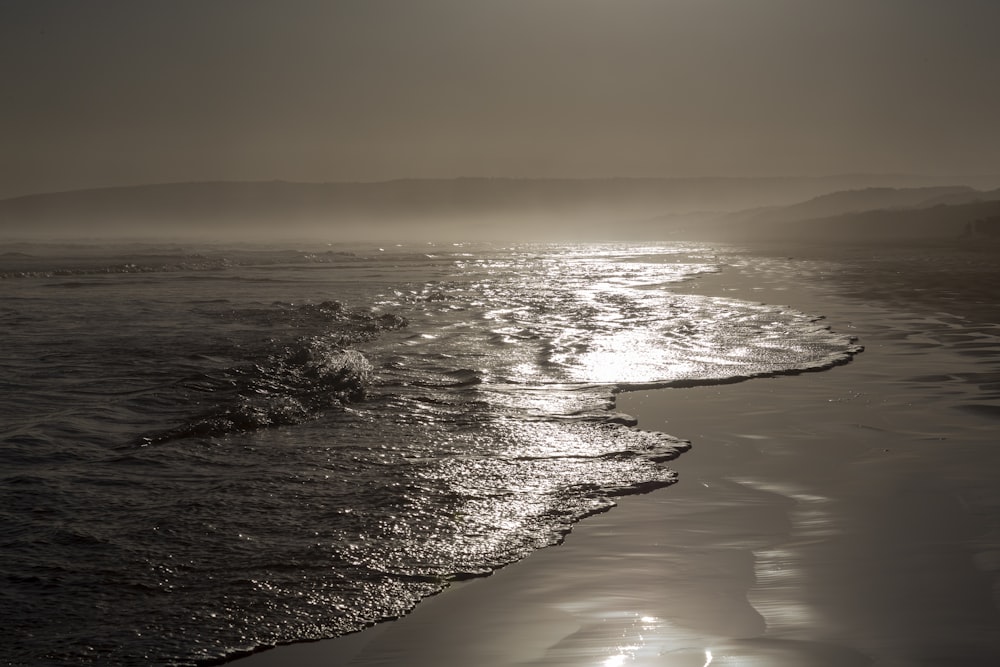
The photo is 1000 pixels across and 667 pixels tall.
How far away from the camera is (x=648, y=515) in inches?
156

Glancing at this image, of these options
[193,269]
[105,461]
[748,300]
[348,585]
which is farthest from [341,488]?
[193,269]

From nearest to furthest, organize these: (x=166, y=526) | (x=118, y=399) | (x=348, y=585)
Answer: (x=348, y=585)
(x=166, y=526)
(x=118, y=399)

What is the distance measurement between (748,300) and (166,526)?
40.0ft

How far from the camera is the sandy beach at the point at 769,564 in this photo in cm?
272

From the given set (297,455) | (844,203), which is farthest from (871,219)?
(297,455)

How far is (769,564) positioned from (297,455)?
269cm

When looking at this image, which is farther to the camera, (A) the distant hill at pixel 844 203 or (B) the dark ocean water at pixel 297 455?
(A) the distant hill at pixel 844 203

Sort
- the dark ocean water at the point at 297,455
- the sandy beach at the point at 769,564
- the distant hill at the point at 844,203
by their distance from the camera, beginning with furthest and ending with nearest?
the distant hill at the point at 844,203 → the dark ocean water at the point at 297,455 → the sandy beach at the point at 769,564

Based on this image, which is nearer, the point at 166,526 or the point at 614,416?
the point at 166,526

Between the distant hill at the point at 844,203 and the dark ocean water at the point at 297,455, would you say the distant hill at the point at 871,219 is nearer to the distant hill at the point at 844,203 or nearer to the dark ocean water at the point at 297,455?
the distant hill at the point at 844,203

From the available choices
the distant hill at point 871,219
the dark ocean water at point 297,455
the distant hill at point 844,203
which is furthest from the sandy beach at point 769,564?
the distant hill at point 844,203

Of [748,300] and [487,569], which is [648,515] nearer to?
[487,569]

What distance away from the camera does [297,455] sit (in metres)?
4.98

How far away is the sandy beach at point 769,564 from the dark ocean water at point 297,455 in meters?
0.21
